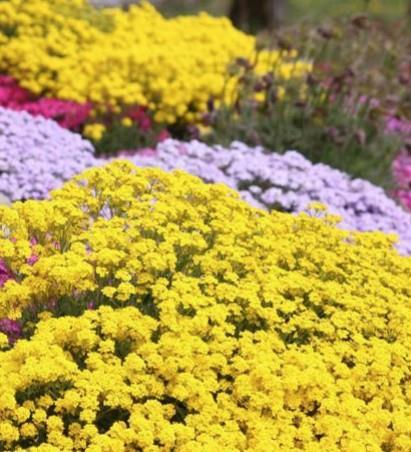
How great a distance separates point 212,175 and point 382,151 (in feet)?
7.48

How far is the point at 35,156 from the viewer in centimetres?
692

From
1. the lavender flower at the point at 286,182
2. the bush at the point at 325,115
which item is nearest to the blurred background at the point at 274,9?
the bush at the point at 325,115

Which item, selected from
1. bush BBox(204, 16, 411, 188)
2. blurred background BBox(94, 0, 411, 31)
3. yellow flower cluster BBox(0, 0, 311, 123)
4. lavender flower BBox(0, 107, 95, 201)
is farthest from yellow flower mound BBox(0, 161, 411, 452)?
blurred background BBox(94, 0, 411, 31)

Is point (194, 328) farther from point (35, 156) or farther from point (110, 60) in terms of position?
point (110, 60)

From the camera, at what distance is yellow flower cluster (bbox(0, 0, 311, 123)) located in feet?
28.8

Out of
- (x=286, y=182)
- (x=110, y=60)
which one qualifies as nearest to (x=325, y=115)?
(x=286, y=182)

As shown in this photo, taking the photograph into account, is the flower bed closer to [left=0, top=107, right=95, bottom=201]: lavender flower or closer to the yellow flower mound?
[left=0, top=107, right=95, bottom=201]: lavender flower

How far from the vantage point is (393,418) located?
164 inches

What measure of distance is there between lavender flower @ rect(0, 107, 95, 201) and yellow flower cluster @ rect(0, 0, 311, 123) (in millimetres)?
1185

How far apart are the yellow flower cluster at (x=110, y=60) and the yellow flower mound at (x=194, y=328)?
3389 millimetres

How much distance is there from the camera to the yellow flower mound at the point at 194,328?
389 cm

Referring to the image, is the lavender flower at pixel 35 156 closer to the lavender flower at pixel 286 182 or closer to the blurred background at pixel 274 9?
the lavender flower at pixel 286 182

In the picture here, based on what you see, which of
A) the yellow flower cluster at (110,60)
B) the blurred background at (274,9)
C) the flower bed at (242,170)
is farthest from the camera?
the blurred background at (274,9)

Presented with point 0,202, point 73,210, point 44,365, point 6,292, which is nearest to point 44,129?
point 0,202
